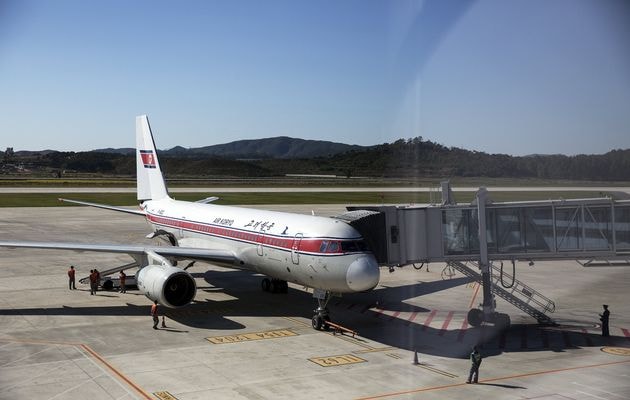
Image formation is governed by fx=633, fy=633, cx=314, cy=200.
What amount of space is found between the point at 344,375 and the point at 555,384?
6.40 metres

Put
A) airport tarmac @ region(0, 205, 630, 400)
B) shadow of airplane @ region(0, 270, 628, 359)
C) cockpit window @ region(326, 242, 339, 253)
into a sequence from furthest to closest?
cockpit window @ region(326, 242, 339, 253)
shadow of airplane @ region(0, 270, 628, 359)
airport tarmac @ region(0, 205, 630, 400)

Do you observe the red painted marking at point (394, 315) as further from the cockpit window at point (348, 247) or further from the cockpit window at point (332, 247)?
the cockpit window at point (332, 247)

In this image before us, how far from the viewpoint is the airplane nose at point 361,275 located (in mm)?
23812

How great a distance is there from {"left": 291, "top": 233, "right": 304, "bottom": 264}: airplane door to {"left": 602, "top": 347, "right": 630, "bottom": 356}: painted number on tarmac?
12.2 metres

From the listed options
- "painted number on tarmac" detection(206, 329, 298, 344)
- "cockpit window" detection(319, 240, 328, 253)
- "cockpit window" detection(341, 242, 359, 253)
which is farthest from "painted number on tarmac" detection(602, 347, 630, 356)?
"painted number on tarmac" detection(206, 329, 298, 344)

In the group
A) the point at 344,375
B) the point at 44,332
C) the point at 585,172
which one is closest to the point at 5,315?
the point at 44,332

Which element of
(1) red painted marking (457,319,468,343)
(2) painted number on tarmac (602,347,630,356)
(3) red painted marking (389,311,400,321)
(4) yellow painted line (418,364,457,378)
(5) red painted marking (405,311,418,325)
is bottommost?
(2) painted number on tarmac (602,347,630,356)

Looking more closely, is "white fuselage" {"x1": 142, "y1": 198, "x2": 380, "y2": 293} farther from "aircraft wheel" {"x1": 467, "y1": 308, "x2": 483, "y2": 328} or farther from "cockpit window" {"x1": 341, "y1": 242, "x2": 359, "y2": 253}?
"aircraft wheel" {"x1": 467, "y1": 308, "x2": 483, "y2": 328}

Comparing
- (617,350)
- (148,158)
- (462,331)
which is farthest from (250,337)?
(148,158)

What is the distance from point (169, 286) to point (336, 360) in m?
9.46

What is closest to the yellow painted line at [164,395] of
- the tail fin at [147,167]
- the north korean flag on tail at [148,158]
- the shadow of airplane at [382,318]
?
the shadow of airplane at [382,318]

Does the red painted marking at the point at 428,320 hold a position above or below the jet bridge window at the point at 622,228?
below

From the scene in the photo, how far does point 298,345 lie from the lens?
23.6 meters

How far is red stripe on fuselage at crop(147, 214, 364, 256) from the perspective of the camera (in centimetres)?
2559
